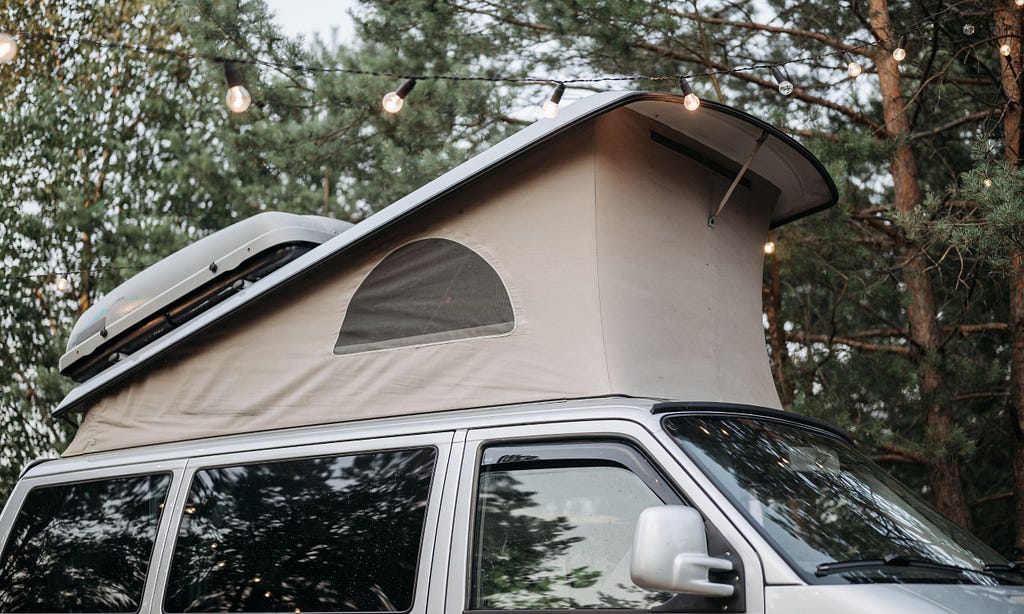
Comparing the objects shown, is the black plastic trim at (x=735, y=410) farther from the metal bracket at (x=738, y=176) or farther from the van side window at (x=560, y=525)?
the metal bracket at (x=738, y=176)

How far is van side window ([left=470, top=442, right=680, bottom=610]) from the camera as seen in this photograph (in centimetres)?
291

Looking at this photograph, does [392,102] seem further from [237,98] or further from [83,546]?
[83,546]

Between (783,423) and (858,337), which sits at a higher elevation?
(858,337)

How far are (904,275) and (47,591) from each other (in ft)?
22.9

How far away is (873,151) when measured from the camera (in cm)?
751

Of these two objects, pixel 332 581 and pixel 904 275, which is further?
pixel 904 275

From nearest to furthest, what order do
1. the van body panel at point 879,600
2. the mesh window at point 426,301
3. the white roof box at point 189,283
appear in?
the van body panel at point 879,600, the mesh window at point 426,301, the white roof box at point 189,283

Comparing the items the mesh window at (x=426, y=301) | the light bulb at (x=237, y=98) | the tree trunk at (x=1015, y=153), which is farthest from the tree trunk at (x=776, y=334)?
the mesh window at (x=426, y=301)

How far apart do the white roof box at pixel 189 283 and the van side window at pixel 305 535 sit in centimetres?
121

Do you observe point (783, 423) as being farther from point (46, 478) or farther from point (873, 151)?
point (873, 151)

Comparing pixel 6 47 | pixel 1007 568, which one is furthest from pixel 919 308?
pixel 6 47

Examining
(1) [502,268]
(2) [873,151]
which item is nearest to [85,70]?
(2) [873,151]

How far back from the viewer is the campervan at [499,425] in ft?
9.50

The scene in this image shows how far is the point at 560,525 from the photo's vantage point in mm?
3039
